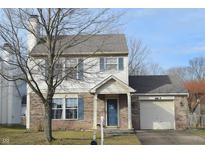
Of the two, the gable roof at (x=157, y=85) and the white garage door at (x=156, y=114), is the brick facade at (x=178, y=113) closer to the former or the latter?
the white garage door at (x=156, y=114)

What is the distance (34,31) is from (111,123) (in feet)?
34.0

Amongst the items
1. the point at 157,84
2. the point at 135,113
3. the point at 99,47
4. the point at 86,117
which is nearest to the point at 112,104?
the point at 135,113

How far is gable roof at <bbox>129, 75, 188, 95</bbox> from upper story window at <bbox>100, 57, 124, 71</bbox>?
8.41ft

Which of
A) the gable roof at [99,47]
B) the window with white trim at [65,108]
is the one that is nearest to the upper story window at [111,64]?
the gable roof at [99,47]

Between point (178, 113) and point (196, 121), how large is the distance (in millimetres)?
3971

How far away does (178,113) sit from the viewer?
2933 centimetres

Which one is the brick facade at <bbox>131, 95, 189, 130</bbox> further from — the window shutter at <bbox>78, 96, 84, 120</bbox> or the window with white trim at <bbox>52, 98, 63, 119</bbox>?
the window with white trim at <bbox>52, 98, 63, 119</bbox>

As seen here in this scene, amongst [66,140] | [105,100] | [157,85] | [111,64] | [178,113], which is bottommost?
[66,140]

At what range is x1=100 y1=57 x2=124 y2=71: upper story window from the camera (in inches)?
1139

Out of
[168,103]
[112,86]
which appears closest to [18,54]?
[112,86]

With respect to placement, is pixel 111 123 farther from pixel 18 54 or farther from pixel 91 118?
pixel 18 54

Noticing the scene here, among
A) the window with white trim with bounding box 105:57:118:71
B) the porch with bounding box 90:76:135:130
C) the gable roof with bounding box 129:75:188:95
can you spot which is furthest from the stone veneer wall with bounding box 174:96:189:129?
the window with white trim with bounding box 105:57:118:71

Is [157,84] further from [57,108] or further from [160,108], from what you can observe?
[57,108]

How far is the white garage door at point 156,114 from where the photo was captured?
97.2ft
